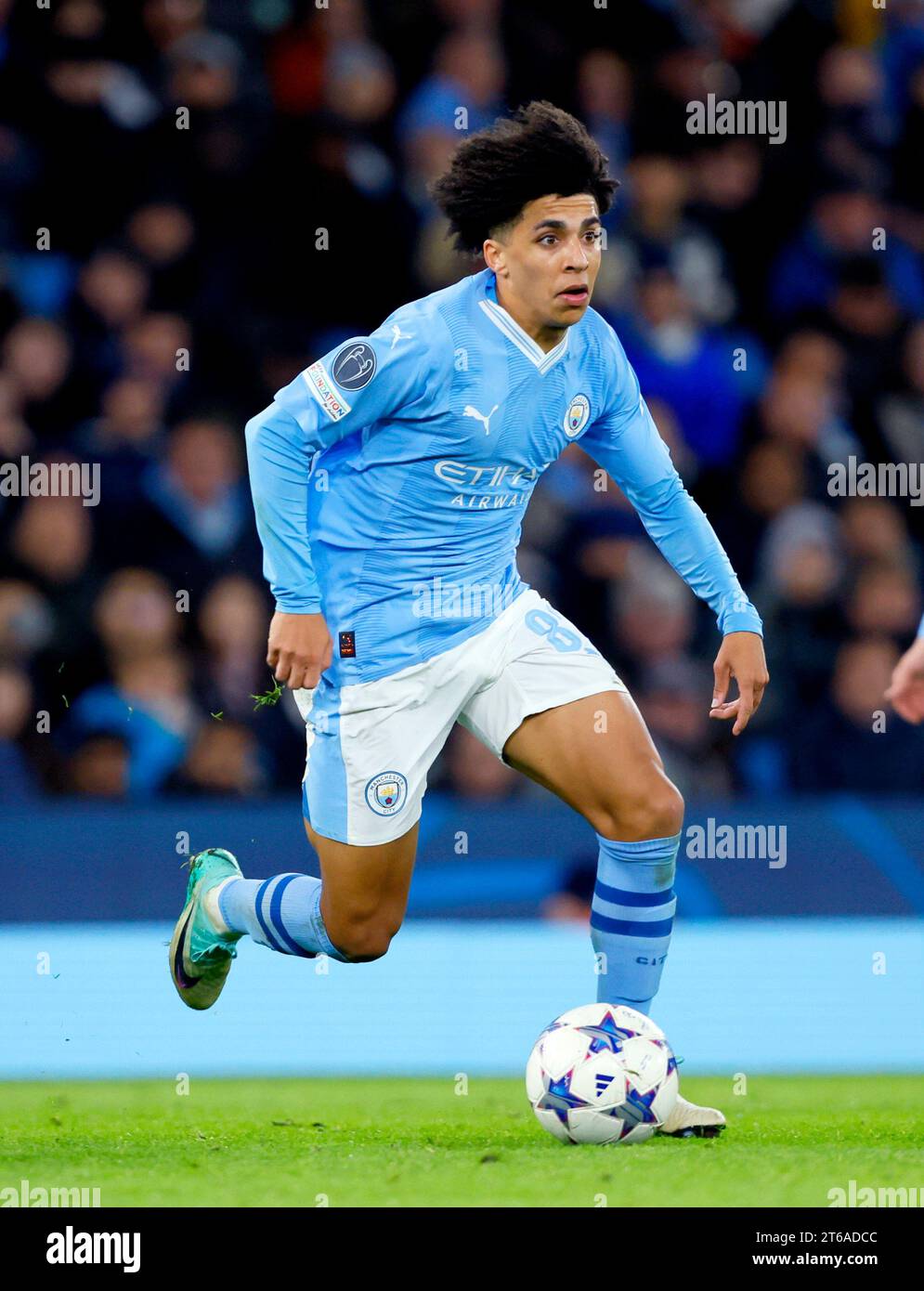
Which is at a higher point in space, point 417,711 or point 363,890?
point 417,711

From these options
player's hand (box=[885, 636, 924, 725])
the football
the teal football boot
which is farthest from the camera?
the teal football boot

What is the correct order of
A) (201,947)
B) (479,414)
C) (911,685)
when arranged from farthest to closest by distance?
(201,947)
(479,414)
(911,685)

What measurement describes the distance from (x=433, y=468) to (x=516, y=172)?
0.73 meters

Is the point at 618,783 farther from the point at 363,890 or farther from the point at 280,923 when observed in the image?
the point at 280,923

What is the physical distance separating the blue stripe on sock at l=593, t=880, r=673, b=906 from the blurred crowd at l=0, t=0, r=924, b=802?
10.1 ft

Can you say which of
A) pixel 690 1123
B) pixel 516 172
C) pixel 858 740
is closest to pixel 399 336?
pixel 516 172

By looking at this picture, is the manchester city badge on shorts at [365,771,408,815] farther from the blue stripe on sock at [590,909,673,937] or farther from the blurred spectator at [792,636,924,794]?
the blurred spectator at [792,636,924,794]

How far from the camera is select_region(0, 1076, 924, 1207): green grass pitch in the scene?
389 centimetres

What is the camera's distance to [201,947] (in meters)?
5.46

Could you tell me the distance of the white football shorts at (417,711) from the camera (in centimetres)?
488

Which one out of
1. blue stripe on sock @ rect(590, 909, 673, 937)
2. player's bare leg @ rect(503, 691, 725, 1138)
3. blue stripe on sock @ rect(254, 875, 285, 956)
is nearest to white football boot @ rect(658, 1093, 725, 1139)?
player's bare leg @ rect(503, 691, 725, 1138)

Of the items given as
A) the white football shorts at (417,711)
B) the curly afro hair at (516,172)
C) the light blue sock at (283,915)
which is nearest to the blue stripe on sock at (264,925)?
the light blue sock at (283,915)

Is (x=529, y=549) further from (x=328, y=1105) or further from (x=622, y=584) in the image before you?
(x=328, y=1105)

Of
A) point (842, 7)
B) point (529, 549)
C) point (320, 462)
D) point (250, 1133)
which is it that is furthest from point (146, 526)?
point (842, 7)
